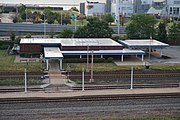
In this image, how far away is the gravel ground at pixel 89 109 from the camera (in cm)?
823

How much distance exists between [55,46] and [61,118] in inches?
462

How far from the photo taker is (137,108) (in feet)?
29.3

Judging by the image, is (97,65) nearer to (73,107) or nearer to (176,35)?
(73,107)

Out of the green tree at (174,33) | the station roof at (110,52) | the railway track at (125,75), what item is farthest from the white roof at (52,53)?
the green tree at (174,33)

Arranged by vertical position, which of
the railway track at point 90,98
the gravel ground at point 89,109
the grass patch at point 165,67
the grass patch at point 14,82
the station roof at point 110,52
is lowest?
the gravel ground at point 89,109

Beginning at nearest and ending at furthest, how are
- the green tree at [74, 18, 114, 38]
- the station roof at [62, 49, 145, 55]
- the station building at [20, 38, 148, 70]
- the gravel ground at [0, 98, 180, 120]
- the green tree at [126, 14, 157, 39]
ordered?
1. the gravel ground at [0, 98, 180, 120]
2. the station roof at [62, 49, 145, 55]
3. the station building at [20, 38, 148, 70]
4. the green tree at [74, 18, 114, 38]
5. the green tree at [126, 14, 157, 39]

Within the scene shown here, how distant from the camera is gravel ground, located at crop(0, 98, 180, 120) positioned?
8234 mm

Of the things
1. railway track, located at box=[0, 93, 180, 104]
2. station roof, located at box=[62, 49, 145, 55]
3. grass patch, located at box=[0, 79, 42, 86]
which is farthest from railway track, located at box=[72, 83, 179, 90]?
station roof, located at box=[62, 49, 145, 55]

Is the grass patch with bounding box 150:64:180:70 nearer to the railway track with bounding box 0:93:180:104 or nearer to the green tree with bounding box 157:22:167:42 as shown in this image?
the railway track with bounding box 0:93:180:104

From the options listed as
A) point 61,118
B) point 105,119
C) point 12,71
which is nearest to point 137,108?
point 105,119

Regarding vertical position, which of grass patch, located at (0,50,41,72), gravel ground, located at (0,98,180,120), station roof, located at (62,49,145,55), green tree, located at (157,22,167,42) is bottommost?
gravel ground, located at (0,98,180,120)

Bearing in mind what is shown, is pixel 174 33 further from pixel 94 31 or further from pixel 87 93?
pixel 87 93

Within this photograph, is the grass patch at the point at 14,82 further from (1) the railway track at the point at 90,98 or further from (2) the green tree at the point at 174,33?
(2) the green tree at the point at 174,33

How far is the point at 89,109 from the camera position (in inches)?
346
